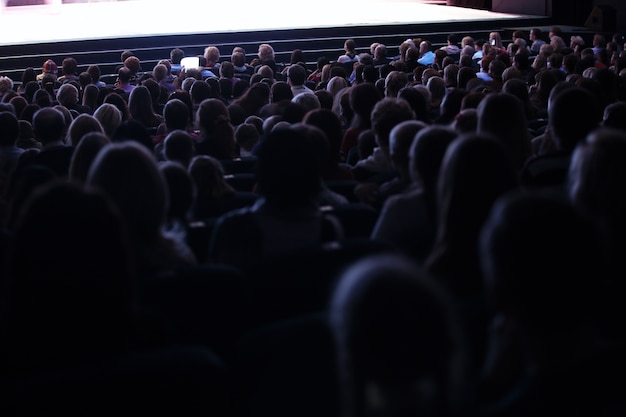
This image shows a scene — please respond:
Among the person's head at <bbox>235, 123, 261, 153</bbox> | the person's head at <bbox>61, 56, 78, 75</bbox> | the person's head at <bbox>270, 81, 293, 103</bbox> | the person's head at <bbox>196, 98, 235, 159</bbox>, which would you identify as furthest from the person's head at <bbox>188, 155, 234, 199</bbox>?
the person's head at <bbox>61, 56, 78, 75</bbox>

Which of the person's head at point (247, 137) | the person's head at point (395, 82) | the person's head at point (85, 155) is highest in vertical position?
the person's head at point (85, 155)

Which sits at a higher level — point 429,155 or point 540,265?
point 540,265

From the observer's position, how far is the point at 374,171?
4.88 meters

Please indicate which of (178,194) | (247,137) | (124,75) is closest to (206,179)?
(178,194)

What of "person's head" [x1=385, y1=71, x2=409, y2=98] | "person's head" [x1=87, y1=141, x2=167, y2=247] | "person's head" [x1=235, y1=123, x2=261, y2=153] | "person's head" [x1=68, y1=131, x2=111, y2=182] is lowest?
"person's head" [x1=235, y1=123, x2=261, y2=153]

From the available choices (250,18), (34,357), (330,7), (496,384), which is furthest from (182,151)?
(330,7)

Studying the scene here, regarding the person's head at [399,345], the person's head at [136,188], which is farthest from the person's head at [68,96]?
the person's head at [399,345]

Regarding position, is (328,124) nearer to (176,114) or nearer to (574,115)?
(574,115)

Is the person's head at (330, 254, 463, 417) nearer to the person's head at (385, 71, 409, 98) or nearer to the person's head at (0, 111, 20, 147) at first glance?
the person's head at (0, 111, 20, 147)

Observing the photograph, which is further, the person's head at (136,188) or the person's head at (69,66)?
the person's head at (69,66)

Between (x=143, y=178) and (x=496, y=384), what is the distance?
4.37 feet

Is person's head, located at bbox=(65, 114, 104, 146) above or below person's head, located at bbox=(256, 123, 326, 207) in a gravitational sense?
below

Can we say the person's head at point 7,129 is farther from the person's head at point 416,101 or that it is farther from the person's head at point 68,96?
the person's head at point 68,96

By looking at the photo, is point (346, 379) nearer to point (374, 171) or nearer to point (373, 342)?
point (373, 342)
